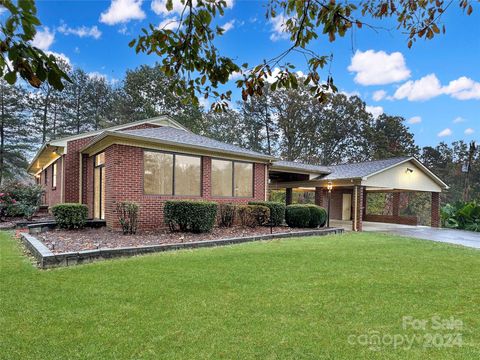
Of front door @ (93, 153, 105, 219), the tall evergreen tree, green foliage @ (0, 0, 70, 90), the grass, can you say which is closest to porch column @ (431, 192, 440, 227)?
the grass

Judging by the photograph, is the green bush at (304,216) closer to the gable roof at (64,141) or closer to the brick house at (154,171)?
the brick house at (154,171)

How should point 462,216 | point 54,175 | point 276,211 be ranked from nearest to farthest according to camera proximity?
point 276,211 → point 54,175 → point 462,216

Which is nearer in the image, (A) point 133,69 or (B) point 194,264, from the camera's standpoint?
(B) point 194,264

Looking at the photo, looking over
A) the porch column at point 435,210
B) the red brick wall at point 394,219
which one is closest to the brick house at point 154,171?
the red brick wall at point 394,219

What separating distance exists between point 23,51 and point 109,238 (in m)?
7.33

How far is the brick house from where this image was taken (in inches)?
400

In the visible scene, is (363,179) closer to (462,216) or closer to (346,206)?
(462,216)

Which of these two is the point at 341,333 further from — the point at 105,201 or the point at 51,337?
the point at 105,201

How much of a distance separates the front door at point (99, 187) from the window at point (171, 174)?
6.58ft

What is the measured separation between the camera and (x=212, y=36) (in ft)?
10.5

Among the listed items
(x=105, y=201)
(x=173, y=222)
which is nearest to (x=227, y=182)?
(x=173, y=222)

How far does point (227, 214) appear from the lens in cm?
1155

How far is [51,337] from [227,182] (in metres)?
9.89

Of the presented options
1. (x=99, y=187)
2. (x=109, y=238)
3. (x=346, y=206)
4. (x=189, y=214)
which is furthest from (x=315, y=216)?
(x=346, y=206)
